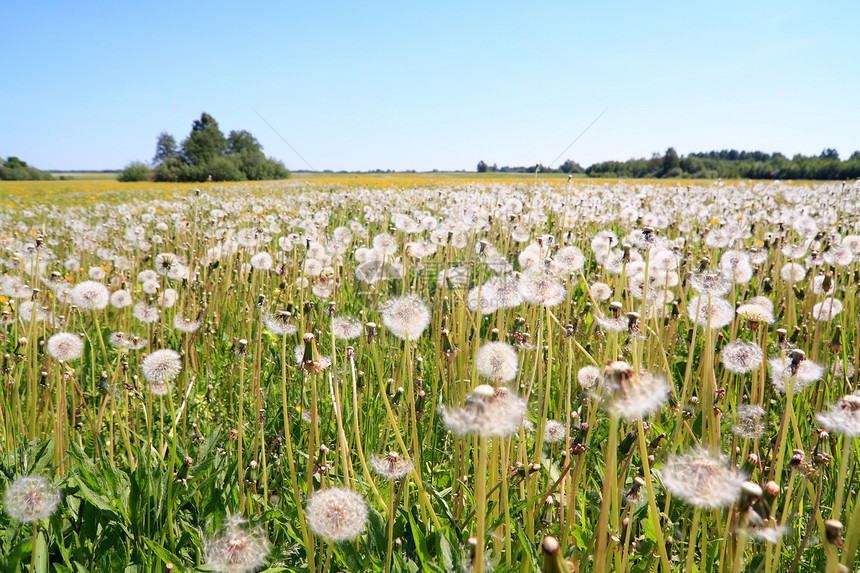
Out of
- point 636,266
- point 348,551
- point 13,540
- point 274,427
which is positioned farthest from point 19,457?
point 636,266

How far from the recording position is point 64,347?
88.2 inches

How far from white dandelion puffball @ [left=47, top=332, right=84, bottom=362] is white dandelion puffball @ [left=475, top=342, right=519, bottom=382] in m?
1.85

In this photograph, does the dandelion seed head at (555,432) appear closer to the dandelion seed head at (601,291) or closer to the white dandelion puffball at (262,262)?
the dandelion seed head at (601,291)

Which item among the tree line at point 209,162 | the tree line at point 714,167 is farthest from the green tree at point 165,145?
the tree line at point 714,167

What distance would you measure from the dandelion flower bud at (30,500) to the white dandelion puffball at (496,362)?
3.73 feet

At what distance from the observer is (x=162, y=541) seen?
154cm

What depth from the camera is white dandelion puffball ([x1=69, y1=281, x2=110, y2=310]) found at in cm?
235

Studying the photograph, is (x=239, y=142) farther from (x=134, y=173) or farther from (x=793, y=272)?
(x=793, y=272)

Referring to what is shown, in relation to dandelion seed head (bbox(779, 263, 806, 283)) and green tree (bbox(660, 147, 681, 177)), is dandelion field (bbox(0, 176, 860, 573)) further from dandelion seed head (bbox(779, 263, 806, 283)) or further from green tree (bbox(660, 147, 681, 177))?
green tree (bbox(660, 147, 681, 177))

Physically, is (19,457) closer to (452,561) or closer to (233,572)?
(233,572)

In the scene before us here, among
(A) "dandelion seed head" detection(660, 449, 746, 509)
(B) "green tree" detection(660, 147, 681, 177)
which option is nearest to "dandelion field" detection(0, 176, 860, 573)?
(A) "dandelion seed head" detection(660, 449, 746, 509)

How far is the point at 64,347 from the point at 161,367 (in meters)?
0.78

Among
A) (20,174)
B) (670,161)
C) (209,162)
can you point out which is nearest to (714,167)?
(670,161)

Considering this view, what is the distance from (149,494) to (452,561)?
93 cm
